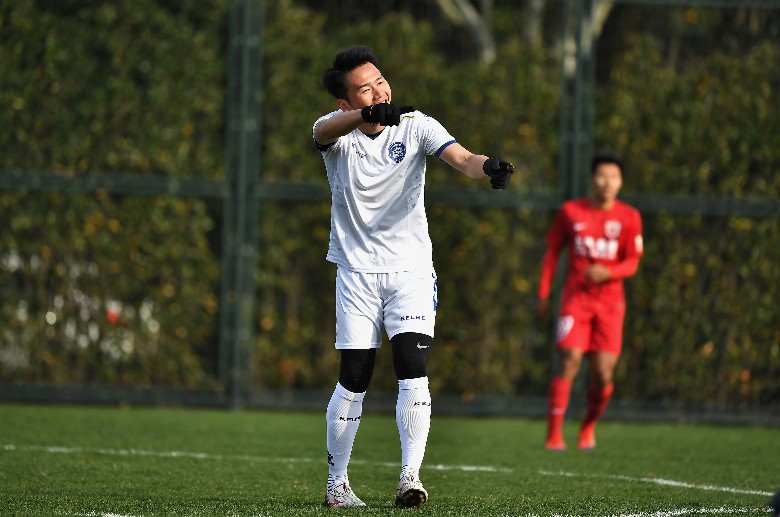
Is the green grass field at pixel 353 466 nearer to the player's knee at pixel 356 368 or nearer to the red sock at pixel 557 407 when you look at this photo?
the red sock at pixel 557 407

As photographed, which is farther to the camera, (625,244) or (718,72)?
(718,72)

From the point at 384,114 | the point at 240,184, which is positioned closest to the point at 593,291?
the point at 240,184

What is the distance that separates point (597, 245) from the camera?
9.62m

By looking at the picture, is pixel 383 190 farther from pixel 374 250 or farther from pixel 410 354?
pixel 410 354

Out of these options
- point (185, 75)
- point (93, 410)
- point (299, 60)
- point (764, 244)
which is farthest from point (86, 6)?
point (764, 244)

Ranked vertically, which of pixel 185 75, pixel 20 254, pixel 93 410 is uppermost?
pixel 185 75

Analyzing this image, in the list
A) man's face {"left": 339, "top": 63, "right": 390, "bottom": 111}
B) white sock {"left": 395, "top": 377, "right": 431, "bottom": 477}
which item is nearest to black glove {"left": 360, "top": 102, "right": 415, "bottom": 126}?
man's face {"left": 339, "top": 63, "right": 390, "bottom": 111}

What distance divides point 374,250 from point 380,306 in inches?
9.5

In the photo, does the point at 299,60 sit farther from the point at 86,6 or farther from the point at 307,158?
the point at 86,6

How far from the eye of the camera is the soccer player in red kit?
9523mm

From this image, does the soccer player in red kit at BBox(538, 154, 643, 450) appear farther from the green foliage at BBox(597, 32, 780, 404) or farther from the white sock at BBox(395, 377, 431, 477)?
the white sock at BBox(395, 377, 431, 477)

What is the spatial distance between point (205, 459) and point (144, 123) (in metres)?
4.16

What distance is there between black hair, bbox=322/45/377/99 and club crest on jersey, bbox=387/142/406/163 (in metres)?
0.30

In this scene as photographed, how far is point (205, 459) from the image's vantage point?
8.11 metres
